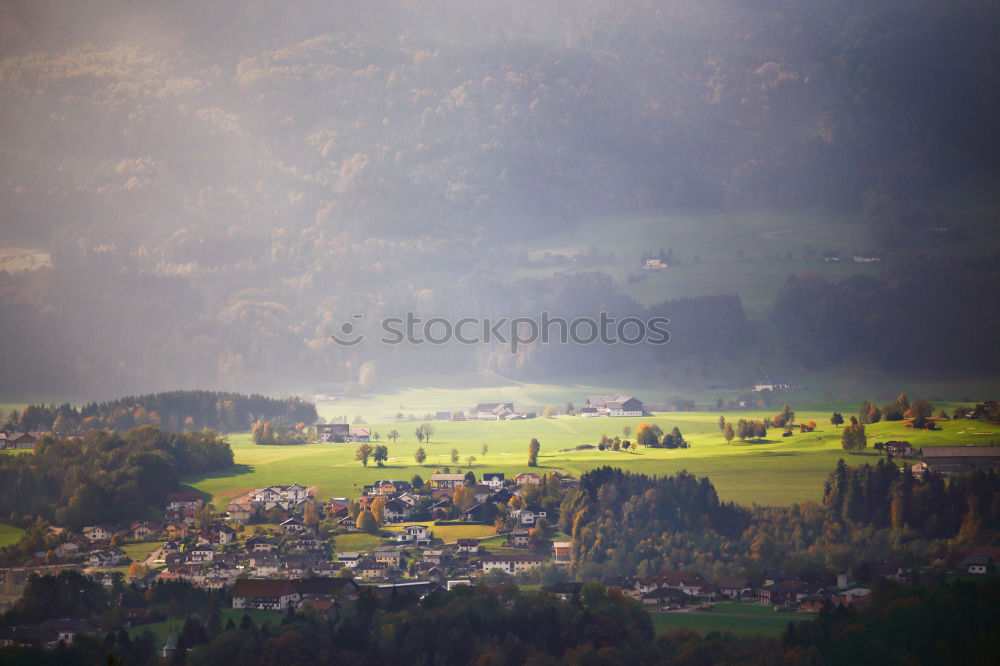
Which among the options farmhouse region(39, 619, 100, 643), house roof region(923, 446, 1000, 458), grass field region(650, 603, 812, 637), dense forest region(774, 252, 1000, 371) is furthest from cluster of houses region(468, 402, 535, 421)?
farmhouse region(39, 619, 100, 643)

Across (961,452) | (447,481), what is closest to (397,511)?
(447,481)

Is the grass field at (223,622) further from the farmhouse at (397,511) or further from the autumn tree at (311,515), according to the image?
the farmhouse at (397,511)

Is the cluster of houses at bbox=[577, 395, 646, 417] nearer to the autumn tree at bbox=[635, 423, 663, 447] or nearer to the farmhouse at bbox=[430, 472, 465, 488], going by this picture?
the autumn tree at bbox=[635, 423, 663, 447]

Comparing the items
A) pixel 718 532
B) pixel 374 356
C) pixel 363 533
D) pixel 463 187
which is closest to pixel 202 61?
pixel 463 187

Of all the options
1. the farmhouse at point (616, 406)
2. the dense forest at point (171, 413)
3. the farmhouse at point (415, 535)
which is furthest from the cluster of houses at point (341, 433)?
the farmhouse at point (415, 535)

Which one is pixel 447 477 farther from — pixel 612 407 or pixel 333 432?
pixel 612 407
